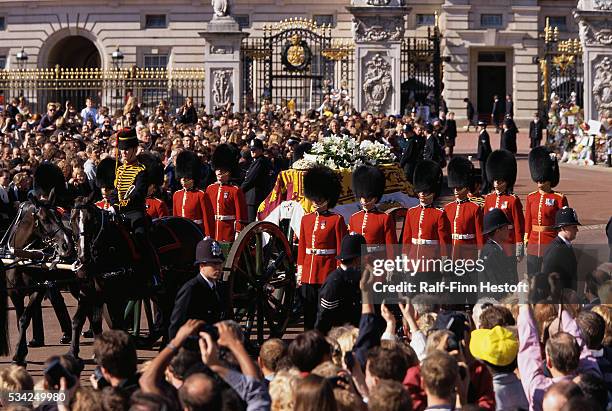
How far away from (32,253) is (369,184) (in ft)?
10.3

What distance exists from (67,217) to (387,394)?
5.98 metres

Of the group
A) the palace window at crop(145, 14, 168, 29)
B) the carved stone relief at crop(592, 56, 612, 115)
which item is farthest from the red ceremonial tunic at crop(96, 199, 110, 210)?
the palace window at crop(145, 14, 168, 29)

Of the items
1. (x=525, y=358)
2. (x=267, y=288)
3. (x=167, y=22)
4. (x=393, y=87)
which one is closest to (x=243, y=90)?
(x=393, y=87)

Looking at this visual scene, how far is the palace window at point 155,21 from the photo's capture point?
4766 cm

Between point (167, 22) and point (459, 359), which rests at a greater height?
point (167, 22)

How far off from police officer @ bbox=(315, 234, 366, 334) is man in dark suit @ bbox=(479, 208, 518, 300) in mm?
969

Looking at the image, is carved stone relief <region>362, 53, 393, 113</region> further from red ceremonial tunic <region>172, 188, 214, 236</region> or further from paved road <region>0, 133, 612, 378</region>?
red ceremonial tunic <region>172, 188, 214, 236</region>

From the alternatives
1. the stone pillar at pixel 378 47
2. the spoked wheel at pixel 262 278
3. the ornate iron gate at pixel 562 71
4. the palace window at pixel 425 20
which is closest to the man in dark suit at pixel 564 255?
the spoked wheel at pixel 262 278

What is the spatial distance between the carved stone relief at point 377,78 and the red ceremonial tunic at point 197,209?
18358mm

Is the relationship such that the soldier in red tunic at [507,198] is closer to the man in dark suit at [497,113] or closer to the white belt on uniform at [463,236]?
the white belt on uniform at [463,236]

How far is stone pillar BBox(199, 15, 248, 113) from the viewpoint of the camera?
3303cm

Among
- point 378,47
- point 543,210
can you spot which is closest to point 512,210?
point 543,210

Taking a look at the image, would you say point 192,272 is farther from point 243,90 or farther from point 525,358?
point 243,90

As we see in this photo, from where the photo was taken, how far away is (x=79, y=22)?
47.3m
